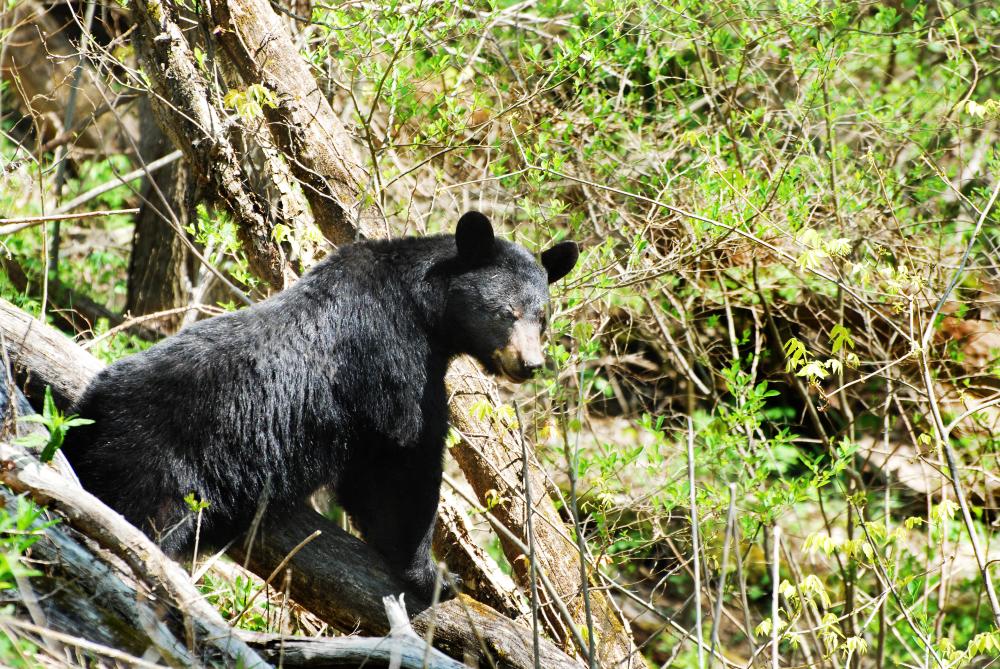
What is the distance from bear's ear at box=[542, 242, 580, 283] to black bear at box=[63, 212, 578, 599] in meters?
0.02

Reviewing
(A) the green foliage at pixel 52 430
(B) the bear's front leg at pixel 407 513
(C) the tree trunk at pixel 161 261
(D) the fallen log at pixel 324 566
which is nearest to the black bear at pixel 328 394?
(B) the bear's front leg at pixel 407 513

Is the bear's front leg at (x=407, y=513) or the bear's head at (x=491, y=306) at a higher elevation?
Result: the bear's head at (x=491, y=306)

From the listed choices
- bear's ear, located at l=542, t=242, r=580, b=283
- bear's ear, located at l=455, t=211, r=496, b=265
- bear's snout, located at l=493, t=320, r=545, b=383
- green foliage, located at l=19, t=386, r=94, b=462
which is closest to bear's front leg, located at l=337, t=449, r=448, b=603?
bear's snout, located at l=493, t=320, r=545, b=383

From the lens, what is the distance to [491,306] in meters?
5.19

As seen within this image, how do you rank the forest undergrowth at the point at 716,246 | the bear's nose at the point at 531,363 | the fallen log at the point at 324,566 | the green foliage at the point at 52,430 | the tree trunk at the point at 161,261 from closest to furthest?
the green foliage at the point at 52,430 < the fallen log at the point at 324,566 < the bear's nose at the point at 531,363 < the forest undergrowth at the point at 716,246 < the tree trunk at the point at 161,261

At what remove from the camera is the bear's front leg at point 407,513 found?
4930mm

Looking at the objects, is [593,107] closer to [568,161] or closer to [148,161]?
[568,161]

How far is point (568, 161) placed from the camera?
26.3 feet

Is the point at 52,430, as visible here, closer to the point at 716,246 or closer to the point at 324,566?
the point at 324,566

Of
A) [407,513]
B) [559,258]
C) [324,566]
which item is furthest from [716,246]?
[324,566]

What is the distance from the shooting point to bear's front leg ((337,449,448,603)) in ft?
16.2

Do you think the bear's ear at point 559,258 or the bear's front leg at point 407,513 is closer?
the bear's front leg at point 407,513

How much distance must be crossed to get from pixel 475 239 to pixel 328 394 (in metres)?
1.18

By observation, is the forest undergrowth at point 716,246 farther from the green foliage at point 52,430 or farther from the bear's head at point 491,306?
the green foliage at point 52,430
